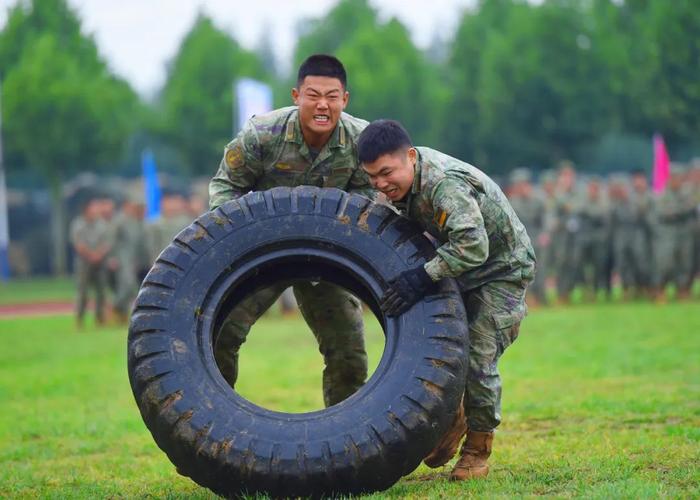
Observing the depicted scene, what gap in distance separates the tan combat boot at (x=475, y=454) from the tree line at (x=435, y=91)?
1124 inches

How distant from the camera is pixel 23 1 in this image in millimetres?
42625

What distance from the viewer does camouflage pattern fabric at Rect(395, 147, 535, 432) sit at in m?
5.75

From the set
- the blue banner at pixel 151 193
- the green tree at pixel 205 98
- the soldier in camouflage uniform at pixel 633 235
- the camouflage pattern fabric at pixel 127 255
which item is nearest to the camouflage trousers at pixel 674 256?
the soldier in camouflage uniform at pixel 633 235

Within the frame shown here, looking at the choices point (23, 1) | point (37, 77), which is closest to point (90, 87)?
point (37, 77)

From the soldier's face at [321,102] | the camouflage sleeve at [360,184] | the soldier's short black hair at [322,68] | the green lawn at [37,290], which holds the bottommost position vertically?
the green lawn at [37,290]

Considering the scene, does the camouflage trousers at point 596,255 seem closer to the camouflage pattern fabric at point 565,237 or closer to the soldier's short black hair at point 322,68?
the camouflage pattern fabric at point 565,237

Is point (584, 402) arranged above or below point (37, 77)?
below

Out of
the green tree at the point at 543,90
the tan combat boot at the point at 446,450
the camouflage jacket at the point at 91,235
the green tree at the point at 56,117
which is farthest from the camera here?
the green tree at the point at 56,117

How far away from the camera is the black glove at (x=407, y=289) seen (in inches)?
225

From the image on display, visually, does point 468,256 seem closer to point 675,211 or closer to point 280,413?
point 280,413

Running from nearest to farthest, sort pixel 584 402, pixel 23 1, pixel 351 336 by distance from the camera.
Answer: pixel 351 336 < pixel 584 402 < pixel 23 1

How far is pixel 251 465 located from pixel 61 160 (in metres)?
35.8

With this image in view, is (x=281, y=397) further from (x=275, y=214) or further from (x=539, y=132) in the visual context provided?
(x=539, y=132)

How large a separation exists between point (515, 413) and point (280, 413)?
10.8 feet
